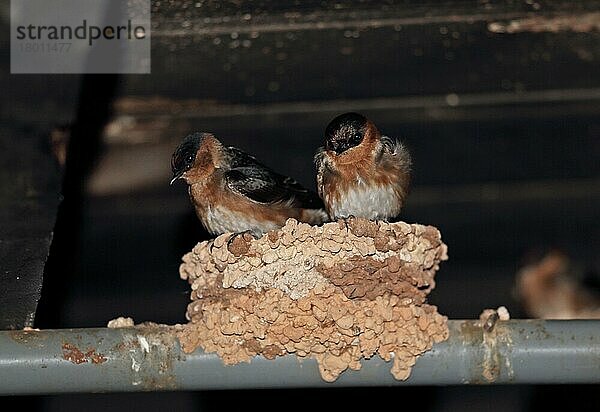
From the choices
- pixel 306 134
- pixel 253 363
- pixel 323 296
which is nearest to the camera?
pixel 253 363

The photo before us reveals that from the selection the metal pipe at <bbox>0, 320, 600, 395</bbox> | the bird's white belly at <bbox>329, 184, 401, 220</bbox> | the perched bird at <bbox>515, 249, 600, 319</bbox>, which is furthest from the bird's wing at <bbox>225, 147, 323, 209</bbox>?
the perched bird at <bbox>515, 249, 600, 319</bbox>

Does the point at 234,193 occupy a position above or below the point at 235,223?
above

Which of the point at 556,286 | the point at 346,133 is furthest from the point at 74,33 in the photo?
the point at 556,286

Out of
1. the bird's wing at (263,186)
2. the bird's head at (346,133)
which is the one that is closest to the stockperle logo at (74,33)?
the bird's wing at (263,186)

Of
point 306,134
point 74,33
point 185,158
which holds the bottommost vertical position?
point 185,158

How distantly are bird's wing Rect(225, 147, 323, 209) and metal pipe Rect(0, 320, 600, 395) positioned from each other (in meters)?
0.96

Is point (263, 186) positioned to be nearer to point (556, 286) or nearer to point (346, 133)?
point (346, 133)

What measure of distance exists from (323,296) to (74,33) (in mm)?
1173

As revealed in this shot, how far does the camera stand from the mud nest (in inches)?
115

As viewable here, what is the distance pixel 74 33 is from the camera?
3561 millimetres

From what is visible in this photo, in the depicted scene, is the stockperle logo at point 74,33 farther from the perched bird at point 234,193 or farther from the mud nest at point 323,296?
the mud nest at point 323,296

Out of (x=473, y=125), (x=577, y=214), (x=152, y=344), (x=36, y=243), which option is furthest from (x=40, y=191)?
(x=577, y=214)

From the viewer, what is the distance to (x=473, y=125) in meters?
4.60

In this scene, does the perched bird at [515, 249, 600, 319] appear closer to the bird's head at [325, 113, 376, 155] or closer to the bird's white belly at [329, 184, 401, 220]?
the bird's white belly at [329, 184, 401, 220]
